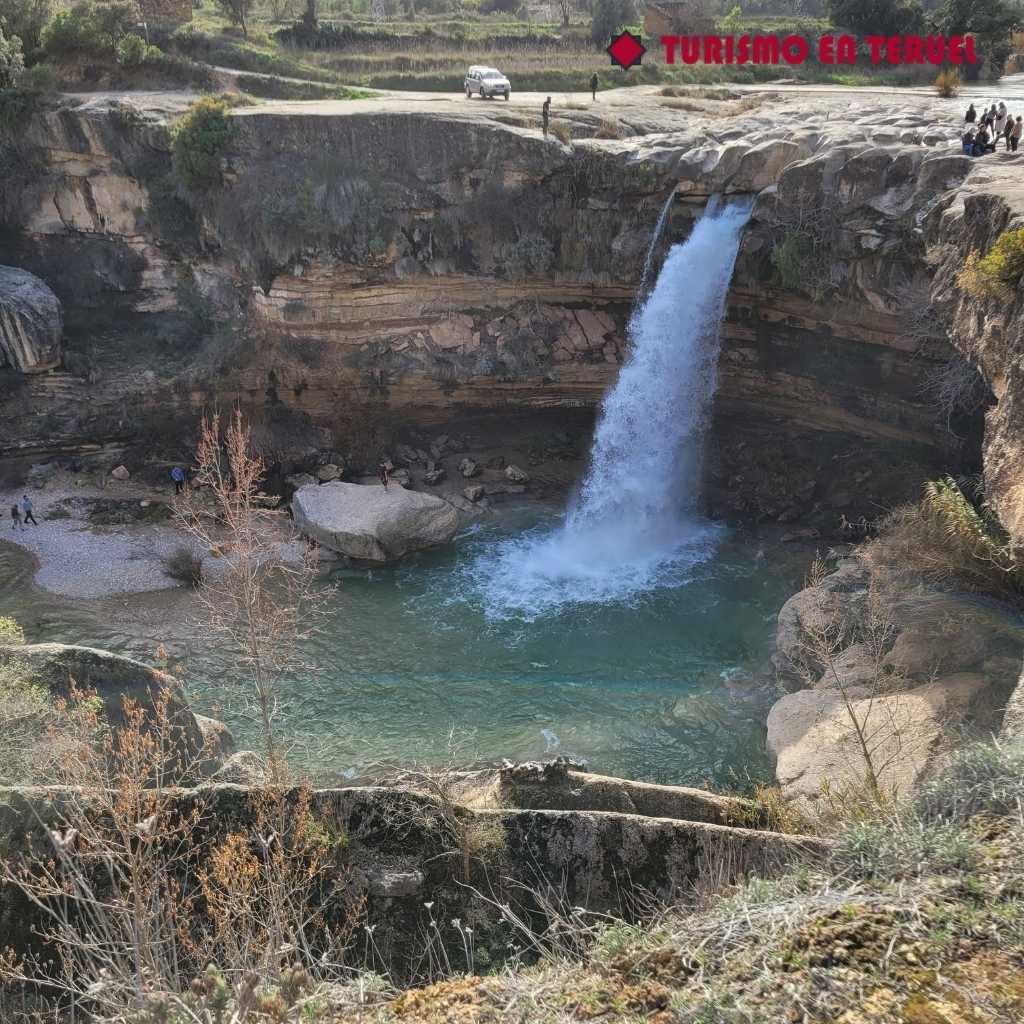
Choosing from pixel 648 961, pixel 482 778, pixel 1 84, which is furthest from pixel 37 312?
pixel 648 961

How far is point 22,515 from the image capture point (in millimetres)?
21500

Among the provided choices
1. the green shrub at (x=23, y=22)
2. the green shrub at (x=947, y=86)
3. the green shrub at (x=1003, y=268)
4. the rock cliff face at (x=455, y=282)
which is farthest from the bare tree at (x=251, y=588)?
the green shrub at (x=947, y=86)

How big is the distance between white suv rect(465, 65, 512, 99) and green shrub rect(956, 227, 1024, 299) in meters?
18.0

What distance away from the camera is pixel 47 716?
10023 millimetres

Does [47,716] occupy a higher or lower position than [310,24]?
lower

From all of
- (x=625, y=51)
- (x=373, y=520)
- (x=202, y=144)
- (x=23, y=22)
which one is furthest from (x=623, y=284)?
(x=23, y=22)

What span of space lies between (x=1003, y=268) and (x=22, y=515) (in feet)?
71.8

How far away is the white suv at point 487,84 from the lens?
84.4ft

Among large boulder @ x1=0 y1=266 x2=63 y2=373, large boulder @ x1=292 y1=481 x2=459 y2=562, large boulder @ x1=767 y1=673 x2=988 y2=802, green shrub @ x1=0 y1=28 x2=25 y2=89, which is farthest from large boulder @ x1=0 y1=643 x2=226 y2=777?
green shrub @ x1=0 y1=28 x2=25 y2=89

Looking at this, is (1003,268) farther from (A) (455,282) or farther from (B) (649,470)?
(A) (455,282)

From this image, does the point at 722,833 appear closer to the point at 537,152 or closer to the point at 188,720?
the point at 188,720

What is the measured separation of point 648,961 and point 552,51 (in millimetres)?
35806

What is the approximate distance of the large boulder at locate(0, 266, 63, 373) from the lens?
2286 cm

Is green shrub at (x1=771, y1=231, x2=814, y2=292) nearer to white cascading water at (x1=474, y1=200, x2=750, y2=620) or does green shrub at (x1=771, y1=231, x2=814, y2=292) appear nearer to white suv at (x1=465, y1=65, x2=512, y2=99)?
white cascading water at (x1=474, y1=200, x2=750, y2=620)
